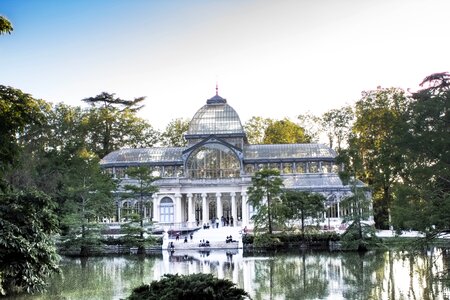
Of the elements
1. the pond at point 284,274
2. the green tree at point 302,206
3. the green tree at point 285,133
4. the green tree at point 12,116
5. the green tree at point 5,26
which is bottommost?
the pond at point 284,274

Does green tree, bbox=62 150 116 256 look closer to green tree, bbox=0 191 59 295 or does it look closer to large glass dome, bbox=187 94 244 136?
Result: green tree, bbox=0 191 59 295

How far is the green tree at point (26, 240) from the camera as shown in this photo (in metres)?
19.7

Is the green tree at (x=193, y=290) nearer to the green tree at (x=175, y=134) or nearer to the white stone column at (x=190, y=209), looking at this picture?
the white stone column at (x=190, y=209)

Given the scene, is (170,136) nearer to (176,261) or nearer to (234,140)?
(234,140)

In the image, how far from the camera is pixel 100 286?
82.7 ft

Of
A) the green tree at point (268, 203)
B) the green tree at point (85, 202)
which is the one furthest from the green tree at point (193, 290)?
the green tree at point (268, 203)

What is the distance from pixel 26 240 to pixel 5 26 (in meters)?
7.95

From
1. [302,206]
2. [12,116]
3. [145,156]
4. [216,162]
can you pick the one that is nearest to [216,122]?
[216,162]

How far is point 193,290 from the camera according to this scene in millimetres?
13828

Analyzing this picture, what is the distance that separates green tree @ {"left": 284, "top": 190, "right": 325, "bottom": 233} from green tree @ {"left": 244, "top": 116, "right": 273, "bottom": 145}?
124 ft

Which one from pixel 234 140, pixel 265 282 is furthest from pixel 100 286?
pixel 234 140

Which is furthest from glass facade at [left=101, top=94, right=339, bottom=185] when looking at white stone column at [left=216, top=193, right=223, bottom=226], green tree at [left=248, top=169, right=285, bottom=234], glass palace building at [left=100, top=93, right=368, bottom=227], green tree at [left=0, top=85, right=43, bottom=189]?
green tree at [left=0, top=85, right=43, bottom=189]

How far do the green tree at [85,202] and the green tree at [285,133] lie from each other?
1472 inches

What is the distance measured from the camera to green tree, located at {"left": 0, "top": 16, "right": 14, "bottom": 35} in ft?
54.1
